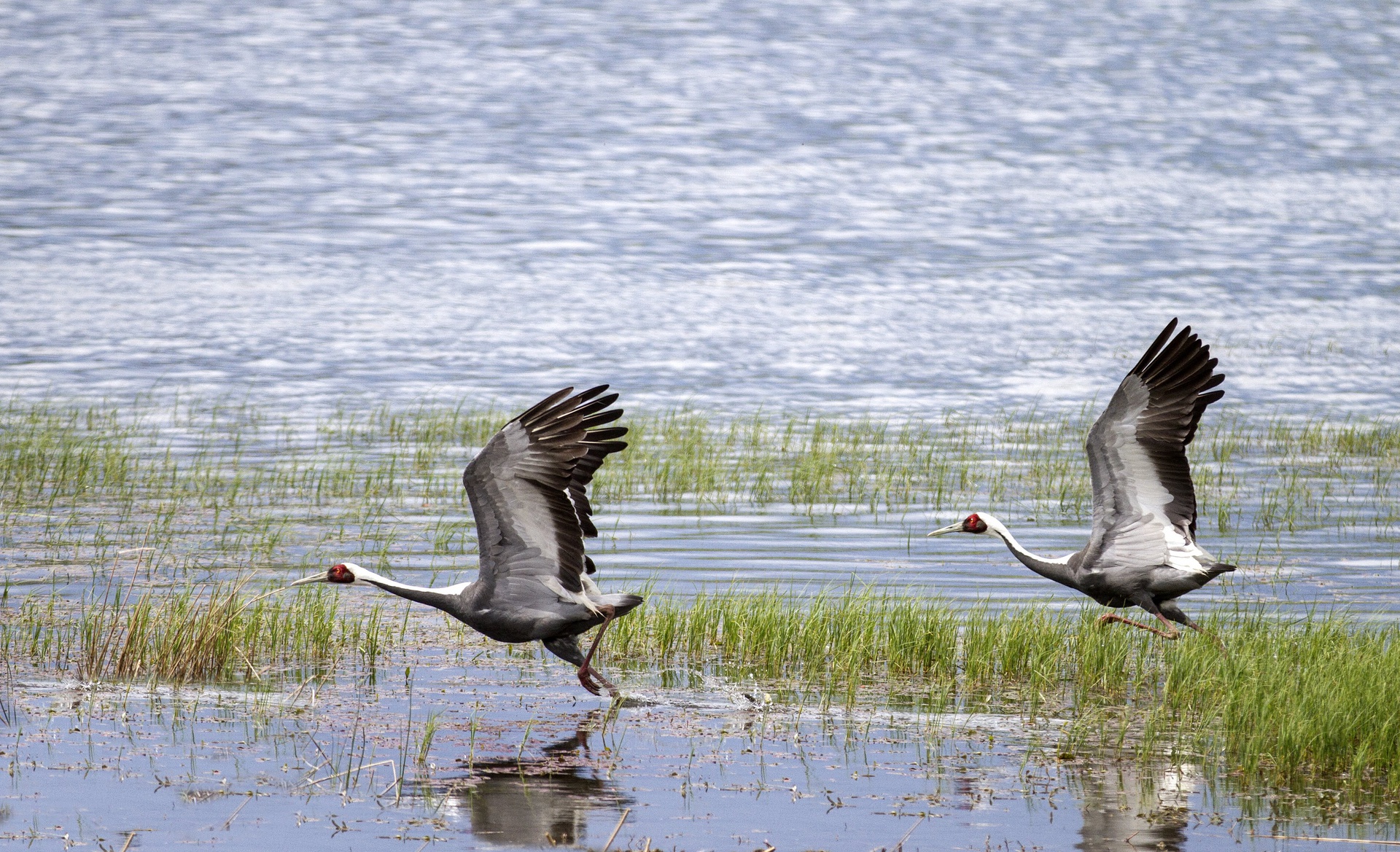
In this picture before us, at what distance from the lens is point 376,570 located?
13664mm

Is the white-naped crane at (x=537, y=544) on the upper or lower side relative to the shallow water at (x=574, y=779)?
upper

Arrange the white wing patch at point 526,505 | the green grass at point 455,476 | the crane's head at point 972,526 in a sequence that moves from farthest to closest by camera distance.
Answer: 1. the green grass at point 455,476
2. the crane's head at point 972,526
3. the white wing patch at point 526,505

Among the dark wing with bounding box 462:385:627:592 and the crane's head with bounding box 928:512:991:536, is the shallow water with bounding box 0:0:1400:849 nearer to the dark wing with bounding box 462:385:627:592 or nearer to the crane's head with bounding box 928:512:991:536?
the dark wing with bounding box 462:385:627:592

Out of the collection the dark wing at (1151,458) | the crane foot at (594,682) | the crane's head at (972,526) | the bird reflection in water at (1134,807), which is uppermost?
the dark wing at (1151,458)

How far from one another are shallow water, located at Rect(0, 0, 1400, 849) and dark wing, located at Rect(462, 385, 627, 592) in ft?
2.59

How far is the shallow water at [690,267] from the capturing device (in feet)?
25.6

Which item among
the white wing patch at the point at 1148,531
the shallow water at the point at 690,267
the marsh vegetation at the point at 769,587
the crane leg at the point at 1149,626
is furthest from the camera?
the white wing patch at the point at 1148,531

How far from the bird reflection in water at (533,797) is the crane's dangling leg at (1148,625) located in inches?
156

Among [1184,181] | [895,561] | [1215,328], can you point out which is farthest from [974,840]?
[1184,181]

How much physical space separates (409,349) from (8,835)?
30.8 meters

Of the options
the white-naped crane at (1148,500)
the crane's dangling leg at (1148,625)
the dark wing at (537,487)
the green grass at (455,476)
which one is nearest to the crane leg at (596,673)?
the dark wing at (537,487)

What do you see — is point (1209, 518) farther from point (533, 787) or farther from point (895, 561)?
point (533, 787)

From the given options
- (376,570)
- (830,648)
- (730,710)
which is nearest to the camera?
(730,710)

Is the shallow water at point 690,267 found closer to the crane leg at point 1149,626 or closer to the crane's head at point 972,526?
the crane's head at point 972,526
